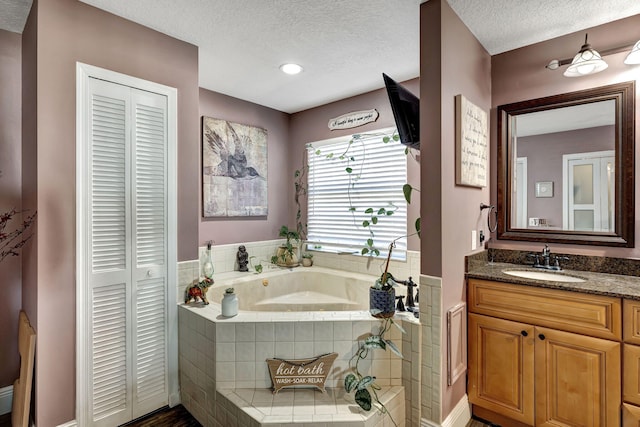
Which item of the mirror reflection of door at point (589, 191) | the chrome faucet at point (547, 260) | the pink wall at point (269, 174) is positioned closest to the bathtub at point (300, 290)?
the pink wall at point (269, 174)

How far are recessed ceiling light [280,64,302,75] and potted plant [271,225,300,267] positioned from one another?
1.73 m

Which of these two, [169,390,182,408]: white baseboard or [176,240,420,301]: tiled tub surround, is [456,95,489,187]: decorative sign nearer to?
[176,240,420,301]: tiled tub surround

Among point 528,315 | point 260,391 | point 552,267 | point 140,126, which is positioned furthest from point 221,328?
point 552,267

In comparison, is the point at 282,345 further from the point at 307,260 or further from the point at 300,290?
the point at 307,260

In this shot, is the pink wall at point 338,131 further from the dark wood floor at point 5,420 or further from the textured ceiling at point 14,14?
the dark wood floor at point 5,420

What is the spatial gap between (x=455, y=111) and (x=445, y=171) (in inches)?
15.6

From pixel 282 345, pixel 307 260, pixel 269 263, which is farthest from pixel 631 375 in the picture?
pixel 269 263

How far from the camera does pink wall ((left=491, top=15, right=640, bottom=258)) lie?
1.96m

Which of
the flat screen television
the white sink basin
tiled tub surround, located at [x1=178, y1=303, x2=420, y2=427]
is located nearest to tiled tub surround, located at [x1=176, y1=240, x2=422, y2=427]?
tiled tub surround, located at [x1=178, y1=303, x2=420, y2=427]

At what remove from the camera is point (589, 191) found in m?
2.10

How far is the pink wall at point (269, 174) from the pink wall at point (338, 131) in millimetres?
81

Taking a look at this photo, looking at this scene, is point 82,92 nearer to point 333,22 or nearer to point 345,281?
point 333,22

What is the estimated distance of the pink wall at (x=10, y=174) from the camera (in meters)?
2.09

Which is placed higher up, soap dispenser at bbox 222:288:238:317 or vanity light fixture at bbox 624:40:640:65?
vanity light fixture at bbox 624:40:640:65
